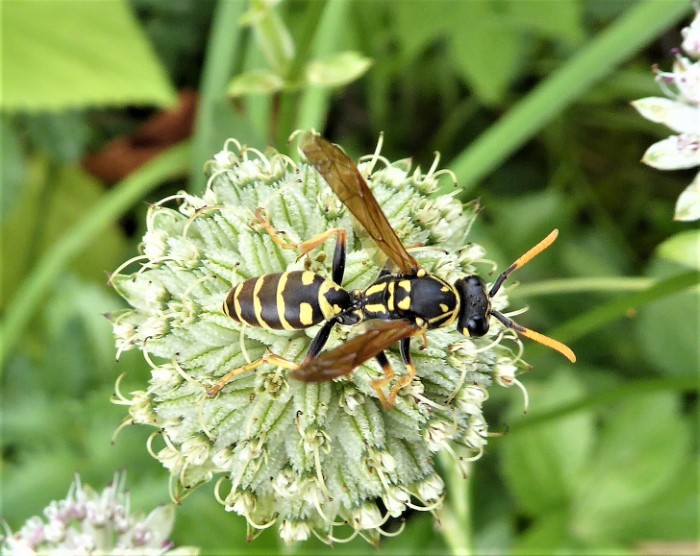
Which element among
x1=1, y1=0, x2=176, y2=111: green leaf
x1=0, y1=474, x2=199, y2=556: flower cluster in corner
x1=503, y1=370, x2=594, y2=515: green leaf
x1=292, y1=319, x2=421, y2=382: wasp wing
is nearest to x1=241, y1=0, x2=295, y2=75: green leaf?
x1=1, y1=0, x2=176, y2=111: green leaf

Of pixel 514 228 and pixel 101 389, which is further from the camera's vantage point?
pixel 514 228

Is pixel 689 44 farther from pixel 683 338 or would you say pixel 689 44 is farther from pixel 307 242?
pixel 683 338

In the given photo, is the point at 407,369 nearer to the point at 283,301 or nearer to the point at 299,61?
the point at 283,301

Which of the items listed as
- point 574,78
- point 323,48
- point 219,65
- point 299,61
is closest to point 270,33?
point 299,61

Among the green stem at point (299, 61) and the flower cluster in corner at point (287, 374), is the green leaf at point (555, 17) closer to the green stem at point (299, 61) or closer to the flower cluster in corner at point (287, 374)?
the green stem at point (299, 61)

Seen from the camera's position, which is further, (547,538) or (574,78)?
(547,538)

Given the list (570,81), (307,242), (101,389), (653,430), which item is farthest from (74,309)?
(653,430)
